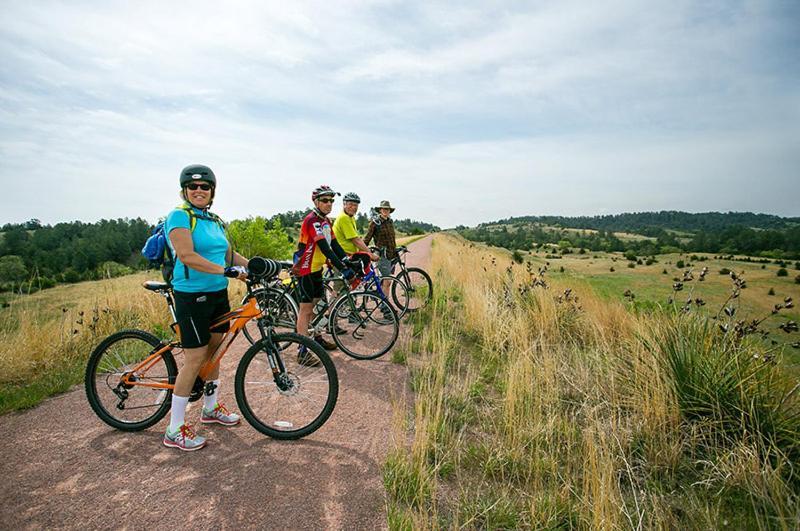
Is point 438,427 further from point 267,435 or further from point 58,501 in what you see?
point 58,501

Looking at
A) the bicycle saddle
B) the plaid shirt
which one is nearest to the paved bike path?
the bicycle saddle

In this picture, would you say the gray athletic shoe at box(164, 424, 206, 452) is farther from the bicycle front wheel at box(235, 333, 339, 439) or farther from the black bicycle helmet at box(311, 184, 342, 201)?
the black bicycle helmet at box(311, 184, 342, 201)

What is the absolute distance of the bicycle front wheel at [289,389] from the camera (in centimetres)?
329

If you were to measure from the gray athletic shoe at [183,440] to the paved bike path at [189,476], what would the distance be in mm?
60

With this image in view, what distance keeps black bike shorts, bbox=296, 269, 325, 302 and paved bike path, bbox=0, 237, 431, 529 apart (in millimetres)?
1802

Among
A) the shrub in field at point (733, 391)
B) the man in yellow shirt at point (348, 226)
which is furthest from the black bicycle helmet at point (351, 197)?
the shrub in field at point (733, 391)

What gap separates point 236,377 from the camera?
3.23 m

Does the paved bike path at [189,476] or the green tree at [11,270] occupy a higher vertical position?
the paved bike path at [189,476]

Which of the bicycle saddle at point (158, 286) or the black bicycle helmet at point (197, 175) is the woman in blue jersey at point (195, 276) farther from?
the bicycle saddle at point (158, 286)

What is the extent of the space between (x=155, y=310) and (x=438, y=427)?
6.79 m

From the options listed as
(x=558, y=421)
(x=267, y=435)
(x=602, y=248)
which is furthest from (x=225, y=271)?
(x=602, y=248)

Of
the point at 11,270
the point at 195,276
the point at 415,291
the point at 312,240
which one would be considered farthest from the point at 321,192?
the point at 11,270

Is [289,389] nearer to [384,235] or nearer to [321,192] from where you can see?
[321,192]

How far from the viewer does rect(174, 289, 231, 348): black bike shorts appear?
9.94 ft
